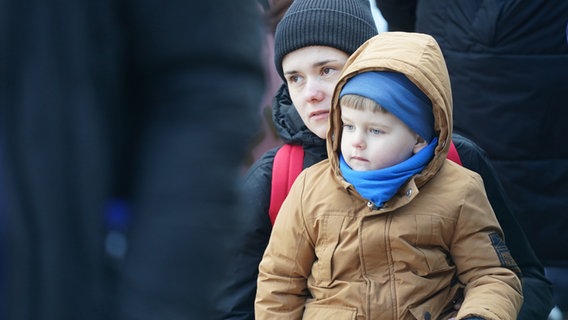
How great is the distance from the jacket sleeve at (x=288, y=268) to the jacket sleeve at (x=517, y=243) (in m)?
0.49

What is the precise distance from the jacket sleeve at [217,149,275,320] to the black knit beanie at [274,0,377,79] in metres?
0.36

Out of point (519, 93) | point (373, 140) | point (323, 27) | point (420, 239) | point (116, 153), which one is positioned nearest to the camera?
point (116, 153)

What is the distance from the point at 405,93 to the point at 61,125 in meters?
1.44

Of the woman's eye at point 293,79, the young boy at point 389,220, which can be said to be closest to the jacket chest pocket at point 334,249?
the young boy at point 389,220

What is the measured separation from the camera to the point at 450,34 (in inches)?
145

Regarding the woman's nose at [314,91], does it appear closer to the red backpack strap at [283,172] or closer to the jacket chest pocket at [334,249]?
the red backpack strap at [283,172]

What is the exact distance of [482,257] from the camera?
245 cm

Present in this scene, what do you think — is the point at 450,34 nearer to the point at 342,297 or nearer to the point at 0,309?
the point at 342,297

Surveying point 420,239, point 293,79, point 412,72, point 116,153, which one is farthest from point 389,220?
point 116,153

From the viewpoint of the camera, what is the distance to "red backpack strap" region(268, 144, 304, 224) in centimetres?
272

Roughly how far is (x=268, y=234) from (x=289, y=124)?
0.30 m

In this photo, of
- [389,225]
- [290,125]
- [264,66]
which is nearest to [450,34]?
[290,125]

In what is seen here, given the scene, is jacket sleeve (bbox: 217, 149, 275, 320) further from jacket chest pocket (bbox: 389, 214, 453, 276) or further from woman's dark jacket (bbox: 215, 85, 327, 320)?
jacket chest pocket (bbox: 389, 214, 453, 276)

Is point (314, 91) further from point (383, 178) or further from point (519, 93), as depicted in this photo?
point (519, 93)
